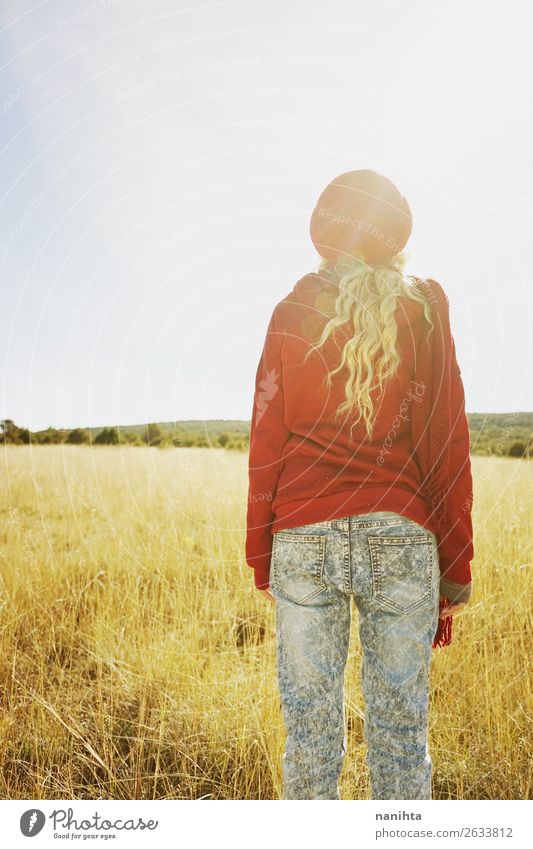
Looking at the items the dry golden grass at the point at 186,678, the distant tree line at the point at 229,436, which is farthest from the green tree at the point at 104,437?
the dry golden grass at the point at 186,678

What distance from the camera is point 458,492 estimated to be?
1.68 metres

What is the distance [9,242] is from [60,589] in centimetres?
184

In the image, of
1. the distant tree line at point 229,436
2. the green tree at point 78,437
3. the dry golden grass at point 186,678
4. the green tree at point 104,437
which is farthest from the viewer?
the green tree at point 78,437

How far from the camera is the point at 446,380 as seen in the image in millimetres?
1661

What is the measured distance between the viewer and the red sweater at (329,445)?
160 centimetres

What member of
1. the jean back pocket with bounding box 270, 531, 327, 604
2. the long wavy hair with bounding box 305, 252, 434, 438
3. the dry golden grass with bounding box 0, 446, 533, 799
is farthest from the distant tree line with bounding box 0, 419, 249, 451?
the long wavy hair with bounding box 305, 252, 434, 438

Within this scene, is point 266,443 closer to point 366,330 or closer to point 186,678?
point 366,330

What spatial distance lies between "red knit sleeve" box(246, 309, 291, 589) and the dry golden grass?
102cm

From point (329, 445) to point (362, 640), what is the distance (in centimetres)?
56

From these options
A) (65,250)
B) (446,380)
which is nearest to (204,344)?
(65,250)

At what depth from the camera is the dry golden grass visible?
2262 mm

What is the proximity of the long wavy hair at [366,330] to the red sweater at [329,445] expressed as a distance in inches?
1.0

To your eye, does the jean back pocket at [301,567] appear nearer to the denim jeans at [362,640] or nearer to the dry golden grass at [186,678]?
the denim jeans at [362,640]
